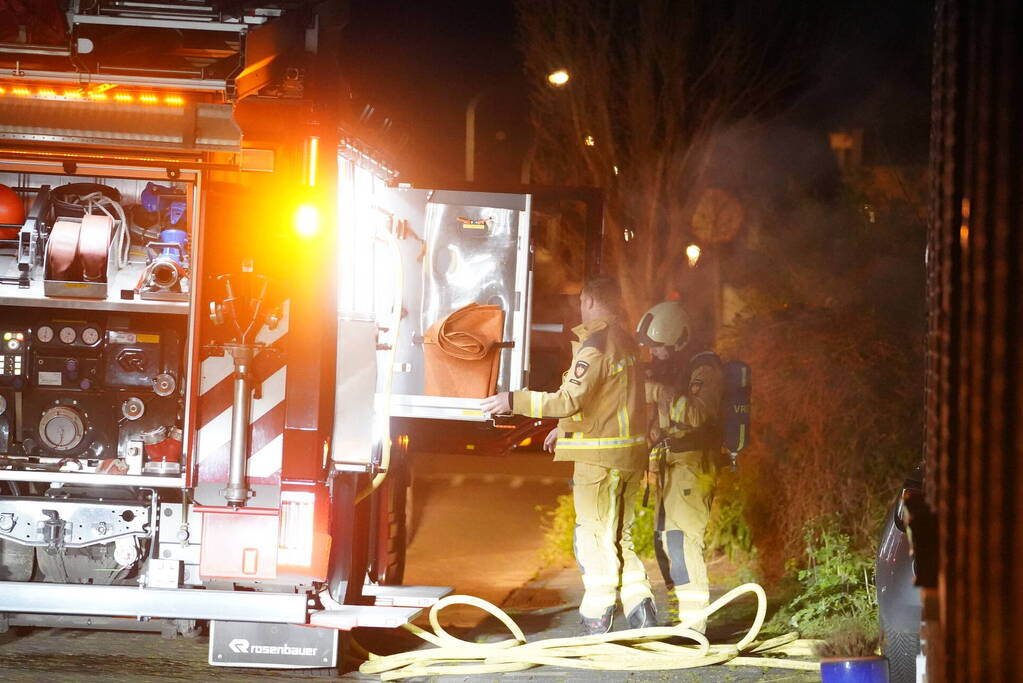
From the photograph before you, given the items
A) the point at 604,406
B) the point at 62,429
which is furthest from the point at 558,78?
the point at 62,429

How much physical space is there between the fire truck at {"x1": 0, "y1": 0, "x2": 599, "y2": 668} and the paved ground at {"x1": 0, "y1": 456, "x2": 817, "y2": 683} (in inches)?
16.4

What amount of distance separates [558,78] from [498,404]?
11.4 meters

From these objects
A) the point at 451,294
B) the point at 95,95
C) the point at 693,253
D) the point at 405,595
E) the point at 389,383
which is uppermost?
the point at 693,253

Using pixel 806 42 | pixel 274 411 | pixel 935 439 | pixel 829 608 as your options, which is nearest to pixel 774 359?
pixel 829 608

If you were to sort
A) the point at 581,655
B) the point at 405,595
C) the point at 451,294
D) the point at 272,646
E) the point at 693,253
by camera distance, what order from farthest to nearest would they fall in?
the point at 693,253 < the point at 451,294 < the point at 405,595 < the point at 581,655 < the point at 272,646

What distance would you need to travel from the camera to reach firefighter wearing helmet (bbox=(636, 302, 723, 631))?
263 inches

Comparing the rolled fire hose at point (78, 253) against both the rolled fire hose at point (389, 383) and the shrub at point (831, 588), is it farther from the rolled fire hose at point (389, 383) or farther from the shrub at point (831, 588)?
the shrub at point (831, 588)

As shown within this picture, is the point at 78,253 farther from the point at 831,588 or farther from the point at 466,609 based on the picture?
the point at 831,588

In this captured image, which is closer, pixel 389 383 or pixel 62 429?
pixel 62 429

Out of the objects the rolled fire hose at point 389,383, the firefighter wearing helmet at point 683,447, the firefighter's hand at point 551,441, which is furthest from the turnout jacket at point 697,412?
the rolled fire hose at point 389,383

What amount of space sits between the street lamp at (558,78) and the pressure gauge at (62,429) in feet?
39.8

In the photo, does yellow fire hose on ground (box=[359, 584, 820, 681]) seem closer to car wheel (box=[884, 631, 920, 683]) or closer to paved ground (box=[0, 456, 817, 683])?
paved ground (box=[0, 456, 817, 683])

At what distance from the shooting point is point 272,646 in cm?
551

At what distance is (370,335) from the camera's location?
231 inches
